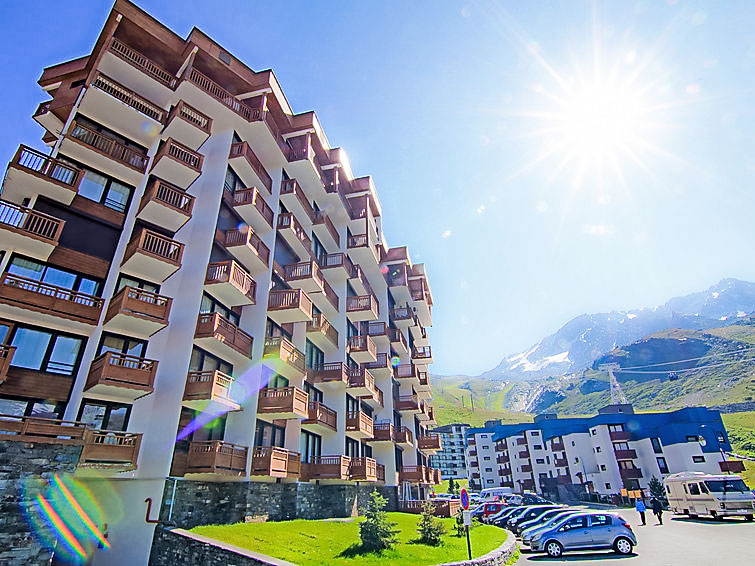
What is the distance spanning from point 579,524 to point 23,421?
21219mm

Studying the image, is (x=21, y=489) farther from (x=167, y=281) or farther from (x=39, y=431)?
(x=167, y=281)

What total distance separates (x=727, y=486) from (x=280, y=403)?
97.6ft

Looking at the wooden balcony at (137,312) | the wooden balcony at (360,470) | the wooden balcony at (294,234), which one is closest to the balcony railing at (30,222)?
the wooden balcony at (137,312)

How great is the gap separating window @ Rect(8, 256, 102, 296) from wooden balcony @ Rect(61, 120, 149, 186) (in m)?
5.19

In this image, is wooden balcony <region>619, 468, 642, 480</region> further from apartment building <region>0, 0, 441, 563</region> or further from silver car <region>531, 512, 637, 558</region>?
silver car <region>531, 512, 637, 558</region>

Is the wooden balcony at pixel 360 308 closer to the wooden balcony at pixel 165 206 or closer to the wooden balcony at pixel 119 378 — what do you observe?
the wooden balcony at pixel 165 206

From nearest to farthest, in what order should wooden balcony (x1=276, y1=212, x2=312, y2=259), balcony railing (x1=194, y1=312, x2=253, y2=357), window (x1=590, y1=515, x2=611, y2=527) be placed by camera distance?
window (x1=590, y1=515, x2=611, y2=527) < balcony railing (x1=194, y1=312, x2=253, y2=357) < wooden balcony (x1=276, y1=212, x2=312, y2=259)

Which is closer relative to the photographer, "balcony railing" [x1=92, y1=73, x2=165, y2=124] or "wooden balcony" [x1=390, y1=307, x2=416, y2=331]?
"balcony railing" [x1=92, y1=73, x2=165, y2=124]

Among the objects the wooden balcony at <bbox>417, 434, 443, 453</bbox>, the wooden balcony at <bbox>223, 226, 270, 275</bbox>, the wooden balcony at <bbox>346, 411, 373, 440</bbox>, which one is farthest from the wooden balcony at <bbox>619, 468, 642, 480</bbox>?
the wooden balcony at <bbox>223, 226, 270, 275</bbox>

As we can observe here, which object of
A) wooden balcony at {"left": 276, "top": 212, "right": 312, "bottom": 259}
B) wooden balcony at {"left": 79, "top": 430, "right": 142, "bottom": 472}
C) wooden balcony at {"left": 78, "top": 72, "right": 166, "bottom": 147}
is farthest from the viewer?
wooden balcony at {"left": 276, "top": 212, "right": 312, "bottom": 259}

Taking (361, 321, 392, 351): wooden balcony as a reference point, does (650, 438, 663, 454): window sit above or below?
below

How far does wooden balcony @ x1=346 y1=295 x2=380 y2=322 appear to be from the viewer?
33.2m

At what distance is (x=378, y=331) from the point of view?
3925 centimetres

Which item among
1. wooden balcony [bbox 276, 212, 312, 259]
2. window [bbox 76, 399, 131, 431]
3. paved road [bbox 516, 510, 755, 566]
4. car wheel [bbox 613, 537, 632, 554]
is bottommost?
paved road [bbox 516, 510, 755, 566]
